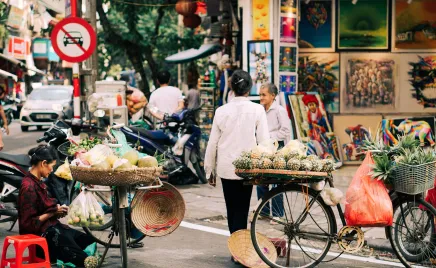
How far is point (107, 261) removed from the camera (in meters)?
7.52

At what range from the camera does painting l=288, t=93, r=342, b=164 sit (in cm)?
1334

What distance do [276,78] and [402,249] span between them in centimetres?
634

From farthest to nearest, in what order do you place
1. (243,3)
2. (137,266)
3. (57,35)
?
(243,3), (57,35), (137,266)

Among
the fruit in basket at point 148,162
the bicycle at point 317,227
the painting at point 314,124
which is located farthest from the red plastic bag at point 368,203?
the painting at point 314,124

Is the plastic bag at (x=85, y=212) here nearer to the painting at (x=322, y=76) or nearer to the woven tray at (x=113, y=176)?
the woven tray at (x=113, y=176)

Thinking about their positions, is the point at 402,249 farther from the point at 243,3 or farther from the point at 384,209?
the point at 243,3

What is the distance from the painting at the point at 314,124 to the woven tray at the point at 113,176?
6.87 m

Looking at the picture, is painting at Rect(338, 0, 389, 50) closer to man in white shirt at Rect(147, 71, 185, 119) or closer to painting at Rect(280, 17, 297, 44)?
painting at Rect(280, 17, 297, 44)

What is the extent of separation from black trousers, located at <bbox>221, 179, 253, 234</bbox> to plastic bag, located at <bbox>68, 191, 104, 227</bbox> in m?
1.28

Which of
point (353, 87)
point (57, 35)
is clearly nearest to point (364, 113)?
point (353, 87)

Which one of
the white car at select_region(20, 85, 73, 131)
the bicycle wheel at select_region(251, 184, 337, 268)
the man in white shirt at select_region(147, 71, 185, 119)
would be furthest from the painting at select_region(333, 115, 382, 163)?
the white car at select_region(20, 85, 73, 131)

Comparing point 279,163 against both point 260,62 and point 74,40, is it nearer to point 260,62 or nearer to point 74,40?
point 260,62

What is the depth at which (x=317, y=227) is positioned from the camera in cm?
722

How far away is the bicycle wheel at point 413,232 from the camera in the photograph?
23.1 feet
